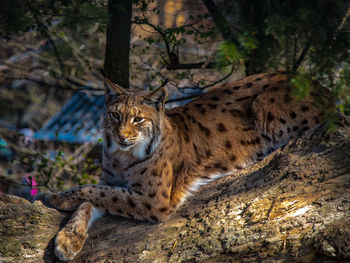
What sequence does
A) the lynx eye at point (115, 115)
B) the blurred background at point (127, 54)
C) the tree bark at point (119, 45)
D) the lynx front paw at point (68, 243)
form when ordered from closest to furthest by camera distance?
the blurred background at point (127, 54) < the lynx front paw at point (68, 243) < the lynx eye at point (115, 115) < the tree bark at point (119, 45)

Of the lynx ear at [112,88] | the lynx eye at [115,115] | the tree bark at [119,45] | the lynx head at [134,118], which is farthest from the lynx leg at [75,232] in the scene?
the tree bark at [119,45]

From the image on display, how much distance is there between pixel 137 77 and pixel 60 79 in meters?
1.12

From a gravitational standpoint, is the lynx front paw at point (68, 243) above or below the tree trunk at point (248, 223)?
below

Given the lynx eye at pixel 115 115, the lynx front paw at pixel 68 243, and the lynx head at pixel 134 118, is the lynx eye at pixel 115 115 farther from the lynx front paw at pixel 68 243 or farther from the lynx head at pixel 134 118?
the lynx front paw at pixel 68 243

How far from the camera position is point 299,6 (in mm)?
3160

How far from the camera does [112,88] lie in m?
4.49

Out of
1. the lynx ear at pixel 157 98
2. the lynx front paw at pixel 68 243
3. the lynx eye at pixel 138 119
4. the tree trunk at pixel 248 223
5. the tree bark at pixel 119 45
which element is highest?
the tree bark at pixel 119 45

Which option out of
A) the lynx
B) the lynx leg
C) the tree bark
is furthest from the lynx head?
the tree bark

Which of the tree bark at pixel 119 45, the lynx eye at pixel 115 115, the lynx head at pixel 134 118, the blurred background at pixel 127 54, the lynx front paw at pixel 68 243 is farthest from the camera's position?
the tree bark at pixel 119 45

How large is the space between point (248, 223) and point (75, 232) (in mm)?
1589

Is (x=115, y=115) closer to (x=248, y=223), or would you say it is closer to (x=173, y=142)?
(x=173, y=142)

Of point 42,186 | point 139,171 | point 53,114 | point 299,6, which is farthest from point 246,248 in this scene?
point 53,114

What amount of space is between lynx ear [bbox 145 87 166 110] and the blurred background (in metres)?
0.76

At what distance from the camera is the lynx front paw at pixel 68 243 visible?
12.1 feet
